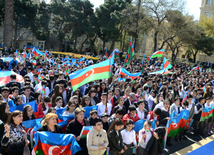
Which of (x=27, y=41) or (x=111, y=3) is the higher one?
(x=111, y=3)

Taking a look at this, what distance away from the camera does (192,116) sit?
7516mm

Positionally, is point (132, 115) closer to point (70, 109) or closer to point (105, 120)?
point (105, 120)

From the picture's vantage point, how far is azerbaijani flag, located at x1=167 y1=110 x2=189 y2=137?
662 centimetres

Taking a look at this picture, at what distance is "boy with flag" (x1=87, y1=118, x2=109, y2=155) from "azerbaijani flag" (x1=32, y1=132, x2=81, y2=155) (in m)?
0.31

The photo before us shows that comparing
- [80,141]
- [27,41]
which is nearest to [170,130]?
[80,141]

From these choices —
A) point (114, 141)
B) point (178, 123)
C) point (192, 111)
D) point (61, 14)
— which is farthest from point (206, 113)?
point (61, 14)

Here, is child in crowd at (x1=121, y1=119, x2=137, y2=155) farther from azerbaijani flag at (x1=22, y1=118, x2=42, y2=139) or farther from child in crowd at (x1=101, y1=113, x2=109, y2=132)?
azerbaijani flag at (x1=22, y1=118, x2=42, y2=139)

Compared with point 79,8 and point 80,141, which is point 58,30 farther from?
point 80,141

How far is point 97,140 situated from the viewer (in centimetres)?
431

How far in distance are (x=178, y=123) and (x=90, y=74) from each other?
3.43 metres

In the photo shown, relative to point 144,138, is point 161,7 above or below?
above

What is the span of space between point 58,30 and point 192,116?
1518 inches

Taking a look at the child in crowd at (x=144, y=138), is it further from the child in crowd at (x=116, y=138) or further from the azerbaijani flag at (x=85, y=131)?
the azerbaijani flag at (x=85, y=131)

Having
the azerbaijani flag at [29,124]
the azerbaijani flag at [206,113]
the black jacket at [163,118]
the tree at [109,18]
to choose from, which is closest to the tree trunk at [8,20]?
the tree at [109,18]
